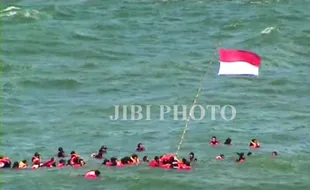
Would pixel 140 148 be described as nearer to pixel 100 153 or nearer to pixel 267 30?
pixel 100 153

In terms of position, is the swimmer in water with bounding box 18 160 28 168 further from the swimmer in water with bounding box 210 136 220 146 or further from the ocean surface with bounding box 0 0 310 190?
the swimmer in water with bounding box 210 136 220 146

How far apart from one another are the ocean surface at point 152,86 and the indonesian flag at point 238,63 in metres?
4.72

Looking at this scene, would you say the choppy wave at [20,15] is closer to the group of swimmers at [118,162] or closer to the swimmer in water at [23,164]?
the group of swimmers at [118,162]

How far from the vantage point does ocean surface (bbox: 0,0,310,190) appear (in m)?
43.1

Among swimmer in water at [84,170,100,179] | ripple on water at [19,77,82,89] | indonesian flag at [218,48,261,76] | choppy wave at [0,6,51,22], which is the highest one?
choppy wave at [0,6,51,22]

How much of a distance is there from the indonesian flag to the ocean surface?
4723 mm

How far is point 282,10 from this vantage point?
9194 cm

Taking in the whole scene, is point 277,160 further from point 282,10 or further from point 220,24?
point 282,10

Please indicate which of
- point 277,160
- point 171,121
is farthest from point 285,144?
point 171,121

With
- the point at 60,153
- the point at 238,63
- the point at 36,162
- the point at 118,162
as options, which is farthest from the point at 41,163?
the point at 238,63

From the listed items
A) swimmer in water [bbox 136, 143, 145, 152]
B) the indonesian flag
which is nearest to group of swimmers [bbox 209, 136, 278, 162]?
swimmer in water [bbox 136, 143, 145, 152]

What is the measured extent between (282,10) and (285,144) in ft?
147

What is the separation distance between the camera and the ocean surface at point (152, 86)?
43.1 m

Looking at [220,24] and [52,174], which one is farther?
[220,24]
